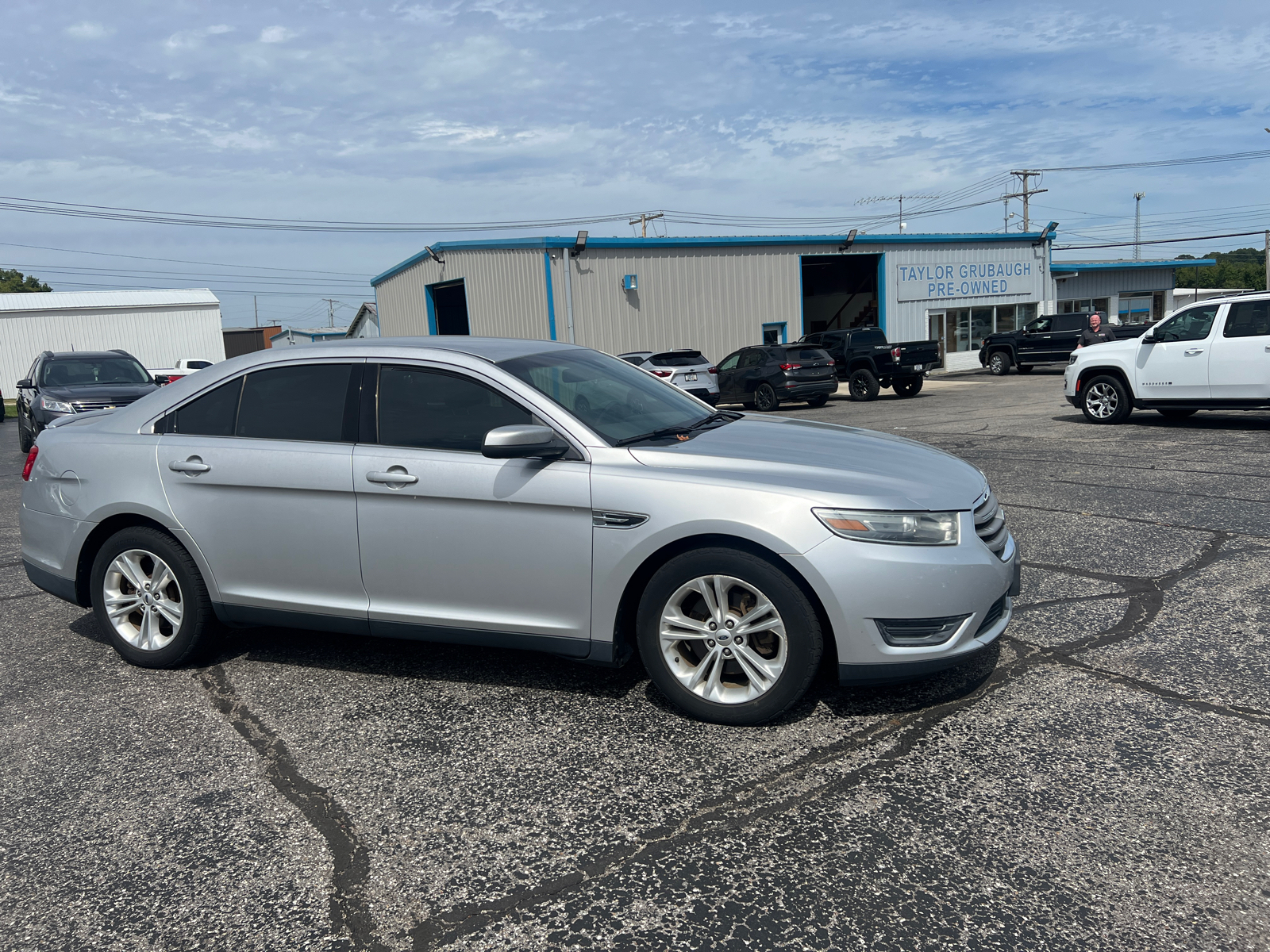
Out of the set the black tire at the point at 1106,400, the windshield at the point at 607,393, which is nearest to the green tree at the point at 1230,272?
the black tire at the point at 1106,400

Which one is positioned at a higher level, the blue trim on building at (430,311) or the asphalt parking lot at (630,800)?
the blue trim on building at (430,311)

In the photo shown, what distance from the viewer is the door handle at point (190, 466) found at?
4.52 metres

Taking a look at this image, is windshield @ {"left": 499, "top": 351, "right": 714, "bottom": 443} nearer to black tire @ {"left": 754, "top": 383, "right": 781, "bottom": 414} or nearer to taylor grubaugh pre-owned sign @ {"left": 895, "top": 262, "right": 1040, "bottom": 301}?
black tire @ {"left": 754, "top": 383, "right": 781, "bottom": 414}

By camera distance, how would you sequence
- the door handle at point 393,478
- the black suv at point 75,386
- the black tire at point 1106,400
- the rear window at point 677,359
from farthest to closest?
the rear window at point 677,359 → the black suv at point 75,386 → the black tire at point 1106,400 → the door handle at point 393,478

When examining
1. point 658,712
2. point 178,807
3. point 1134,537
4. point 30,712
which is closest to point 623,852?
point 658,712

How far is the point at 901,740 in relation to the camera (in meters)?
3.65

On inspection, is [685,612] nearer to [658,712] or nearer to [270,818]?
[658,712]

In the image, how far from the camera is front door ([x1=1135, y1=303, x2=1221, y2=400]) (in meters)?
12.3

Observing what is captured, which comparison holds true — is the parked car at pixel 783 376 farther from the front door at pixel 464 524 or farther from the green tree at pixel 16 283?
the green tree at pixel 16 283

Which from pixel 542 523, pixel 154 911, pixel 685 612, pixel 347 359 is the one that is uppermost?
pixel 347 359

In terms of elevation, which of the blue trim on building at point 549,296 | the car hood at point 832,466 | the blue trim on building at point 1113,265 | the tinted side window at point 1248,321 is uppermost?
the blue trim on building at point 1113,265

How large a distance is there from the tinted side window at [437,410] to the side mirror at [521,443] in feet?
0.80

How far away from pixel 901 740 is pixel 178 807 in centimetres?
268

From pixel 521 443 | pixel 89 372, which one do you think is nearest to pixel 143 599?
pixel 521 443
